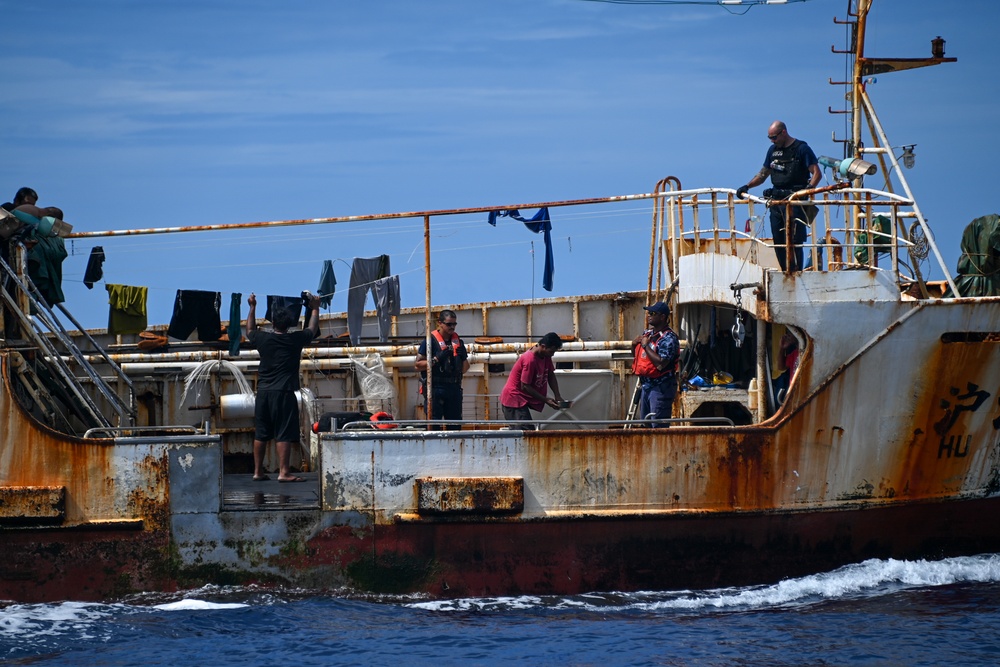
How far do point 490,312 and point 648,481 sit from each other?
5.59 m

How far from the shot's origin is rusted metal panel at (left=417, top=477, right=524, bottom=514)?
12.7 metres

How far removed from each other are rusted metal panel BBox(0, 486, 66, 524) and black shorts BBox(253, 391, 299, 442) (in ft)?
7.40

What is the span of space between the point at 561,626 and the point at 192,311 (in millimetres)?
6712

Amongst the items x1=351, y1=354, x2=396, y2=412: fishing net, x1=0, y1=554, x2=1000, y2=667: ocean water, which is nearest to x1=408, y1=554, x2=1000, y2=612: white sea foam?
x1=0, y1=554, x2=1000, y2=667: ocean water

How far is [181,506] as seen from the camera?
497 inches

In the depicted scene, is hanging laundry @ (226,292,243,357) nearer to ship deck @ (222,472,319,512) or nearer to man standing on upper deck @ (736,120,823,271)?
ship deck @ (222,472,319,512)

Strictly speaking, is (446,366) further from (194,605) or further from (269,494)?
(194,605)

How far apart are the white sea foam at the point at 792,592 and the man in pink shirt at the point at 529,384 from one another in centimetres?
239

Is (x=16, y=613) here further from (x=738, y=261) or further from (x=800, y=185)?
(x=800, y=185)

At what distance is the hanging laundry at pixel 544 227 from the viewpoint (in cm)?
1402

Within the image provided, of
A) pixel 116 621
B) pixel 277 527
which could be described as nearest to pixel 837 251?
pixel 277 527

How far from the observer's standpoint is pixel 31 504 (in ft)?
40.6

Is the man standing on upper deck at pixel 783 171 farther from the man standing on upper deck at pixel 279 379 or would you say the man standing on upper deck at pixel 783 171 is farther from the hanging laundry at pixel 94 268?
the hanging laundry at pixel 94 268

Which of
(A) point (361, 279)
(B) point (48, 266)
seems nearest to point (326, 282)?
(A) point (361, 279)
